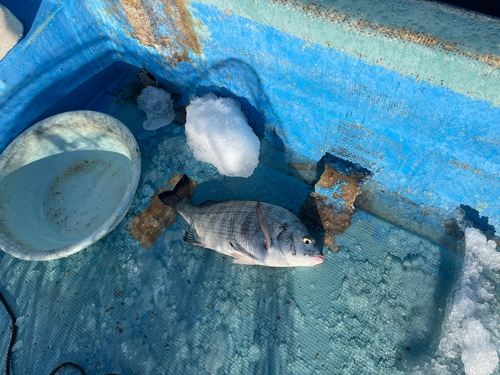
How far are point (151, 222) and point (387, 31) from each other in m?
2.72

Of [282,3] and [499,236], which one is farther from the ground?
[282,3]

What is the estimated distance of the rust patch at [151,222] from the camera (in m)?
3.04

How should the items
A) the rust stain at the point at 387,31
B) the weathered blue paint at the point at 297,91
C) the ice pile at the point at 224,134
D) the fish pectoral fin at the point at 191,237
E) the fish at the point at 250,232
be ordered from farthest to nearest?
the ice pile at the point at 224,134 → the fish pectoral fin at the point at 191,237 → the fish at the point at 250,232 → the weathered blue paint at the point at 297,91 → the rust stain at the point at 387,31

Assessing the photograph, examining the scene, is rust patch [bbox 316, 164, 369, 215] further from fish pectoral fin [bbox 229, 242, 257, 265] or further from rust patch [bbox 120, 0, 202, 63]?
rust patch [bbox 120, 0, 202, 63]

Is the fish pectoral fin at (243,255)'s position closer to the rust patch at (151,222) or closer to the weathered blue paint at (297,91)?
the rust patch at (151,222)

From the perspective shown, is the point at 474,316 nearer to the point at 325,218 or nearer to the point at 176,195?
the point at 325,218

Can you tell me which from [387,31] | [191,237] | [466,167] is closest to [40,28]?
[191,237]

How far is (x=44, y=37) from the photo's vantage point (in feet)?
9.43

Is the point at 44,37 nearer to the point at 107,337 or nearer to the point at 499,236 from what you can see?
the point at 107,337

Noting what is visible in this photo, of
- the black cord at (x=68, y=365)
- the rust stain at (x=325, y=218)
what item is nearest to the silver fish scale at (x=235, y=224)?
the rust stain at (x=325, y=218)

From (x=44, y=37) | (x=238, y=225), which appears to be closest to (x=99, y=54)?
(x=44, y=37)

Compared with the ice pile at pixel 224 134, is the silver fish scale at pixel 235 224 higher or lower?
lower

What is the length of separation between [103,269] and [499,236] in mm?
3819

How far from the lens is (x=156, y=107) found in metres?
3.45
